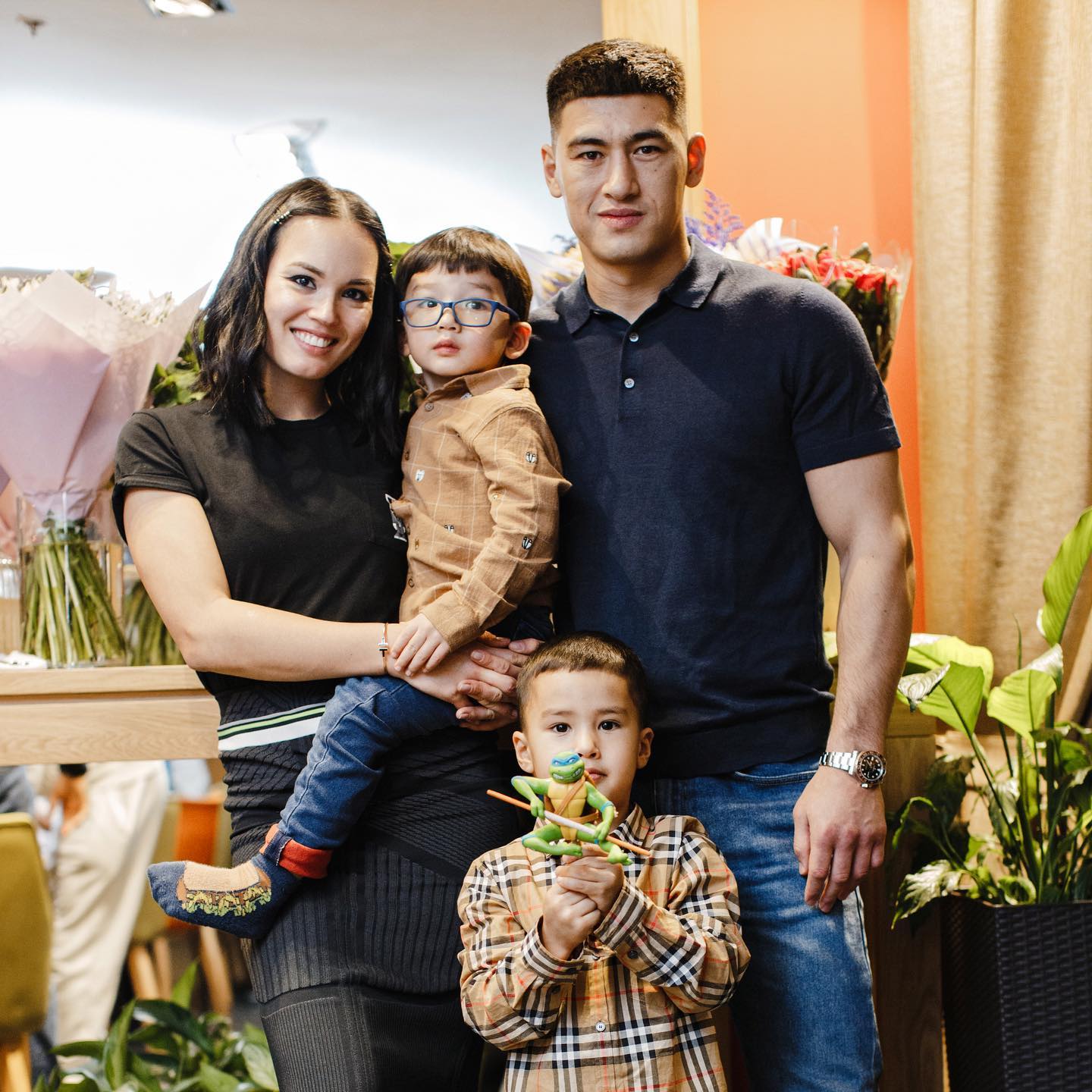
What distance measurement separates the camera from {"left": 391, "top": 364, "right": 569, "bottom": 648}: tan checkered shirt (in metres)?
1.57

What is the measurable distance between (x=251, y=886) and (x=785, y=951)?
2.32 feet

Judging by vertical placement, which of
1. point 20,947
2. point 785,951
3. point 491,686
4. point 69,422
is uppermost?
point 69,422

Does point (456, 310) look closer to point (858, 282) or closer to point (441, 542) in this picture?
point (441, 542)

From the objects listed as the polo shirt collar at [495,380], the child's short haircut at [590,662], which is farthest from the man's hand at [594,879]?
the polo shirt collar at [495,380]

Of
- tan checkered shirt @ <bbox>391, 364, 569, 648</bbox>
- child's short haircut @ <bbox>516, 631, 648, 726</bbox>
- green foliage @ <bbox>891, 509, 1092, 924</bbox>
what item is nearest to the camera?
child's short haircut @ <bbox>516, 631, 648, 726</bbox>

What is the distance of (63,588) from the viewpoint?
77.2 inches

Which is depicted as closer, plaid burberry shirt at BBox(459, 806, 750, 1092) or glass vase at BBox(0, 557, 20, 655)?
plaid burberry shirt at BBox(459, 806, 750, 1092)

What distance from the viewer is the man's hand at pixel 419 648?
1.55 m

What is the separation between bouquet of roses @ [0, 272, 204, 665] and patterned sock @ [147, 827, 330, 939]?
58cm

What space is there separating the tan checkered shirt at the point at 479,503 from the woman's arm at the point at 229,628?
76 millimetres

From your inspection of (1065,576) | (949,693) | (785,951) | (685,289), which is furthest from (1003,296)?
(785,951)

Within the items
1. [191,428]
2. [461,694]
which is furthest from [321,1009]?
[191,428]

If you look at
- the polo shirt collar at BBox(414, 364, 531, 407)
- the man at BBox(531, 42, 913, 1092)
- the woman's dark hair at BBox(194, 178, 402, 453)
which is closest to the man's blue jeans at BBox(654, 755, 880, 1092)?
the man at BBox(531, 42, 913, 1092)

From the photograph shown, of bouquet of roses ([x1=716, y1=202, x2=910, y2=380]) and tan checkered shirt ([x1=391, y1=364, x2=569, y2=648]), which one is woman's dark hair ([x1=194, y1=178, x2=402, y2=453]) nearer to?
tan checkered shirt ([x1=391, y1=364, x2=569, y2=648])
